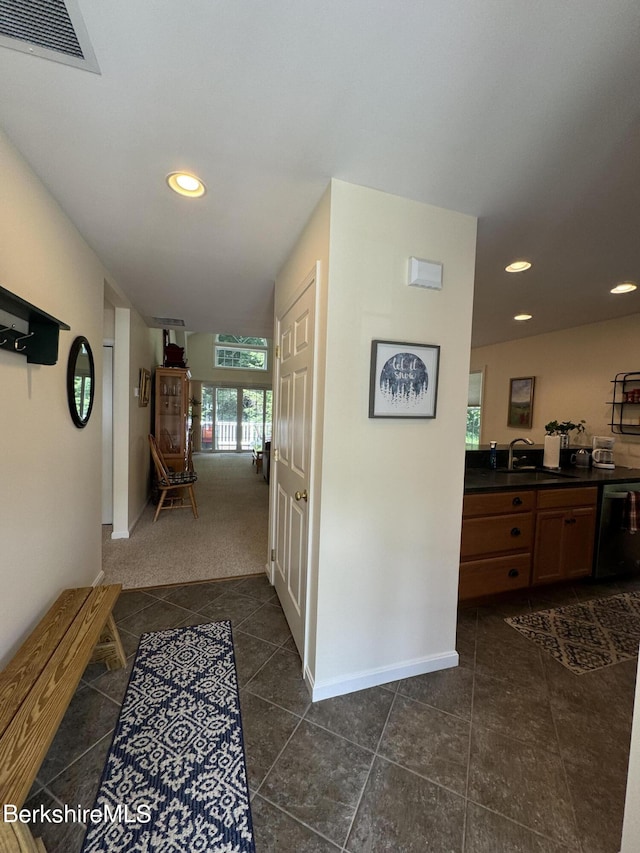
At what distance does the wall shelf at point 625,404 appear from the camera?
10.4ft

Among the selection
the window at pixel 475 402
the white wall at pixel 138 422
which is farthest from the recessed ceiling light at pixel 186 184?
the window at pixel 475 402

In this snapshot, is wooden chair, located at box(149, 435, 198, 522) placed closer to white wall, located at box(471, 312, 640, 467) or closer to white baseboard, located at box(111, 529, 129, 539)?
white baseboard, located at box(111, 529, 129, 539)

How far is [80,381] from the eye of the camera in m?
2.13

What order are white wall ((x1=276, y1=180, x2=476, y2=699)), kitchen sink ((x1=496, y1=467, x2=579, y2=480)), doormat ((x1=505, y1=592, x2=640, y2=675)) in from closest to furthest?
1. white wall ((x1=276, y1=180, x2=476, y2=699))
2. doormat ((x1=505, y1=592, x2=640, y2=675))
3. kitchen sink ((x1=496, y1=467, x2=579, y2=480))

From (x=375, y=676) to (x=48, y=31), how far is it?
2665 millimetres

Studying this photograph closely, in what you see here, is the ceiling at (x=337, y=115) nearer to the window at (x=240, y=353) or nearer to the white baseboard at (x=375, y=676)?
the white baseboard at (x=375, y=676)

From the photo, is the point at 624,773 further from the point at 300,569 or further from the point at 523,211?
the point at 523,211

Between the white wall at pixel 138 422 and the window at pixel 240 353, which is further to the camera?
the window at pixel 240 353

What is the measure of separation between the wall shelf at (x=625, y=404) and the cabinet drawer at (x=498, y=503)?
5.71 ft

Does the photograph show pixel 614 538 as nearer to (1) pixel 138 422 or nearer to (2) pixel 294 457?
(2) pixel 294 457

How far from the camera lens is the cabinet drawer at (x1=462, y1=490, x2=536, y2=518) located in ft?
7.29

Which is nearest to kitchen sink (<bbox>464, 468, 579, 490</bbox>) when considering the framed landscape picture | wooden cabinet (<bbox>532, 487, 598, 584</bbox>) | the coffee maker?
wooden cabinet (<bbox>532, 487, 598, 584</bbox>)

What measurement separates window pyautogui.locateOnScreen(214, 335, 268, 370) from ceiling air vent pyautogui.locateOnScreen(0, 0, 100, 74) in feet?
27.7

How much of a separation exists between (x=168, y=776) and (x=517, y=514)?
7.76 ft
